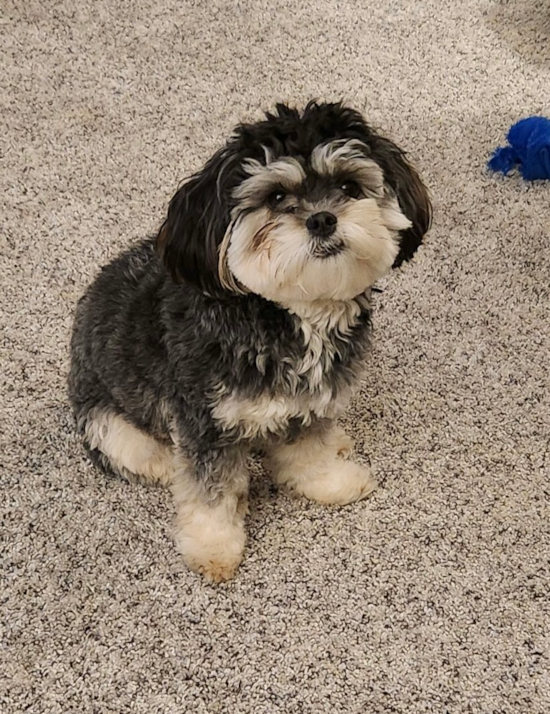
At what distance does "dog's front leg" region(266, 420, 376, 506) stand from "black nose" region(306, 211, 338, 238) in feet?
1.39

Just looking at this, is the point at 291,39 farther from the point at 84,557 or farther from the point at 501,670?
the point at 501,670

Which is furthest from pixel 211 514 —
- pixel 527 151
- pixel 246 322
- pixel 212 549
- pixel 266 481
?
pixel 527 151

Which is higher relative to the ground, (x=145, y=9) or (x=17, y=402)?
(x=145, y=9)

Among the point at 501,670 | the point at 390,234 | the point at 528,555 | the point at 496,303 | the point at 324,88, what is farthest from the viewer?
the point at 324,88

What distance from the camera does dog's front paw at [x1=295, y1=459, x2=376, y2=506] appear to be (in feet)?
4.49

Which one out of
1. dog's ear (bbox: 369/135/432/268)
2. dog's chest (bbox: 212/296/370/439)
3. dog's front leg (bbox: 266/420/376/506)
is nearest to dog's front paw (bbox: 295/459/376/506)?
dog's front leg (bbox: 266/420/376/506)

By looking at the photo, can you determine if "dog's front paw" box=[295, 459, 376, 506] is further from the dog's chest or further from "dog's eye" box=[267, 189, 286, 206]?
"dog's eye" box=[267, 189, 286, 206]

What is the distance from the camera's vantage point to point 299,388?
3.71 feet

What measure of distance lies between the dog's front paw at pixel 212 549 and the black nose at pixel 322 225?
518 millimetres

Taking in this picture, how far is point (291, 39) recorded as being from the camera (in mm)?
2486

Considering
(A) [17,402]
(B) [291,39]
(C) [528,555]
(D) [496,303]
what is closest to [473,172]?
(D) [496,303]

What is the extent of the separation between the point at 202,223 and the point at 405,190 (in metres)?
0.27

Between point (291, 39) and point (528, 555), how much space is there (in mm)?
1756

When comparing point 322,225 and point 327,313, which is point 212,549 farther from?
point 322,225
